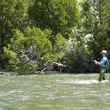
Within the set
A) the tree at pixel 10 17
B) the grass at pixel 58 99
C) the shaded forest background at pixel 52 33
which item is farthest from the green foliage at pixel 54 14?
the grass at pixel 58 99

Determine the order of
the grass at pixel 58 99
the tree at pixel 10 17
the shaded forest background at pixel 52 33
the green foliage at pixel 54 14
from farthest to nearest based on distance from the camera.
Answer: the green foliage at pixel 54 14, the tree at pixel 10 17, the shaded forest background at pixel 52 33, the grass at pixel 58 99

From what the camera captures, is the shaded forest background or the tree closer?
the shaded forest background

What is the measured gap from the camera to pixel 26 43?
4975cm

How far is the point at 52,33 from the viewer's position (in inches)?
2247

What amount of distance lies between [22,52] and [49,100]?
91.2ft

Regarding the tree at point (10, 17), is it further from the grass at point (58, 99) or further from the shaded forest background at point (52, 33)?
the grass at point (58, 99)

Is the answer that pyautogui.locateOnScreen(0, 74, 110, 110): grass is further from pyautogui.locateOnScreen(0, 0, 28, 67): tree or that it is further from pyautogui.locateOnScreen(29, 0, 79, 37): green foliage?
pyautogui.locateOnScreen(29, 0, 79, 37): green foliage

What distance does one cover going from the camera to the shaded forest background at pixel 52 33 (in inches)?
1957

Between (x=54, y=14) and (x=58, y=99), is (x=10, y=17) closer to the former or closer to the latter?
(x=54, y=14)

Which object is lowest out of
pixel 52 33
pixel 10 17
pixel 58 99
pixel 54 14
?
pixel 58 99

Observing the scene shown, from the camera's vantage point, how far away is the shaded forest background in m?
49.7

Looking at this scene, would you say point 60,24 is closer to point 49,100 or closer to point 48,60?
point 48,60

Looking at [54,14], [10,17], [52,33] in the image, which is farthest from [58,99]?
[54,14]

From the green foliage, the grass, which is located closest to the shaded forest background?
the green foliage
